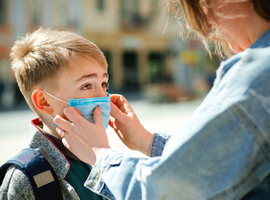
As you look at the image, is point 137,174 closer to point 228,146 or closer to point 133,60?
point 228,146

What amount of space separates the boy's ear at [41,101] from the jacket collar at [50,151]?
0.14m

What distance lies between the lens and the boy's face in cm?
163

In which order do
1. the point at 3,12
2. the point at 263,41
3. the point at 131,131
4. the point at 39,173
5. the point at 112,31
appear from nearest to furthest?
the point at 263,41 → the point at 39,173 → the point at 131,131 → the point at 3,12 → the point at 112,31

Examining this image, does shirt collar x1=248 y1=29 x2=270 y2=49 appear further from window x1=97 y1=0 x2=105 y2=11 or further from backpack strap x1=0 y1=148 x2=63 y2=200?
window x1=97 y1=0 x2=105 y2=11

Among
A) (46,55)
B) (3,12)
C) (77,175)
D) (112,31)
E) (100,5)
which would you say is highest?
(100,5)

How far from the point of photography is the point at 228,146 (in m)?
0.77

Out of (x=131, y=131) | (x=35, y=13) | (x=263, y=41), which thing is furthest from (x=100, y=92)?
(x=35, y=13)

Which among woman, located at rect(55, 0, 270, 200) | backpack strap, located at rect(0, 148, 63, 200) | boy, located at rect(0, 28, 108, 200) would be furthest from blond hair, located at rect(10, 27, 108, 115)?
woman, located at rect(55, 0, 270, 200)

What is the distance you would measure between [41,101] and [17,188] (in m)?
0.57

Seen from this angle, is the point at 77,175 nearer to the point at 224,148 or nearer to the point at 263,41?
the point at 224,148

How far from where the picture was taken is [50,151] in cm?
152

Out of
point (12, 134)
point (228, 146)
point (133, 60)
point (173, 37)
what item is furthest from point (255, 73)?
point (173, 37)

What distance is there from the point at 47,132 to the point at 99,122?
459mm

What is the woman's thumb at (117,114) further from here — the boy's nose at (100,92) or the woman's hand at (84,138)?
the woman's hand at (84,138)
